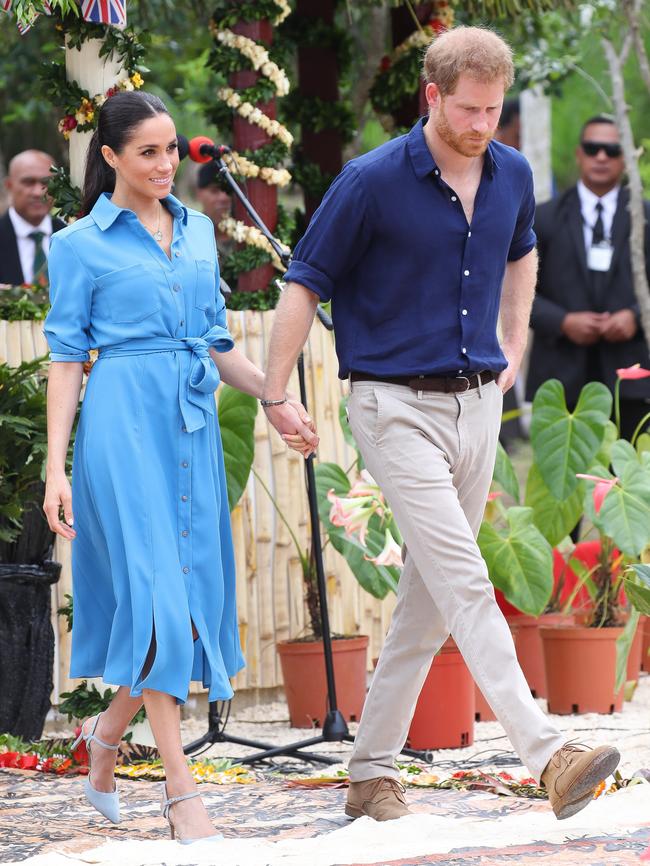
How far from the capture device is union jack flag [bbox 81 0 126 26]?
546cm

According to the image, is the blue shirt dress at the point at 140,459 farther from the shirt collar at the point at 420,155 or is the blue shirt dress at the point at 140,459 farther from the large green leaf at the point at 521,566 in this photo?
the large green leaf at the point at 521,566

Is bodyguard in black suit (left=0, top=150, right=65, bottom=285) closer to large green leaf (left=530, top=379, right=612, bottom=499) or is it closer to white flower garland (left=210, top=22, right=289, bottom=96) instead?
white flower garland (left=210, top=22, right=289, bottom=96)

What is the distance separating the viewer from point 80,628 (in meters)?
4.21

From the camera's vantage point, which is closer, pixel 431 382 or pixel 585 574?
pixel 431 382

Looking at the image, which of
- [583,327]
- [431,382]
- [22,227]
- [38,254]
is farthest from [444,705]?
[22,227]

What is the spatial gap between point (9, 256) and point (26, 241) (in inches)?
5.3

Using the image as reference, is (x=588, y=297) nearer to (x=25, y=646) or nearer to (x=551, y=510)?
(x=551, y=510)

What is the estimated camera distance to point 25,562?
18.5ft

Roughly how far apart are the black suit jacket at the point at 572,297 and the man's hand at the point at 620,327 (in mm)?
50

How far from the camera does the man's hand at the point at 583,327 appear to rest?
7.46 m

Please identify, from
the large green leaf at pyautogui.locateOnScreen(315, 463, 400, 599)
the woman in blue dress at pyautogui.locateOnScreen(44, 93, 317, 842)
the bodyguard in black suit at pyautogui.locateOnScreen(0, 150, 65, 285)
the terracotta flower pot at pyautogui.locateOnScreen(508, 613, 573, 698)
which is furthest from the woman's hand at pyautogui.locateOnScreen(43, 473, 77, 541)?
the bodyguard in black suit at pyautogui.locateOnScreen(0, 150, 65, 285)

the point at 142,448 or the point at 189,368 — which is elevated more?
the point at 189,368

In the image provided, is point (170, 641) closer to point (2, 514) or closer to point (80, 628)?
point (80, 628)

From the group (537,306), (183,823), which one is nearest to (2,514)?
(183,823)
